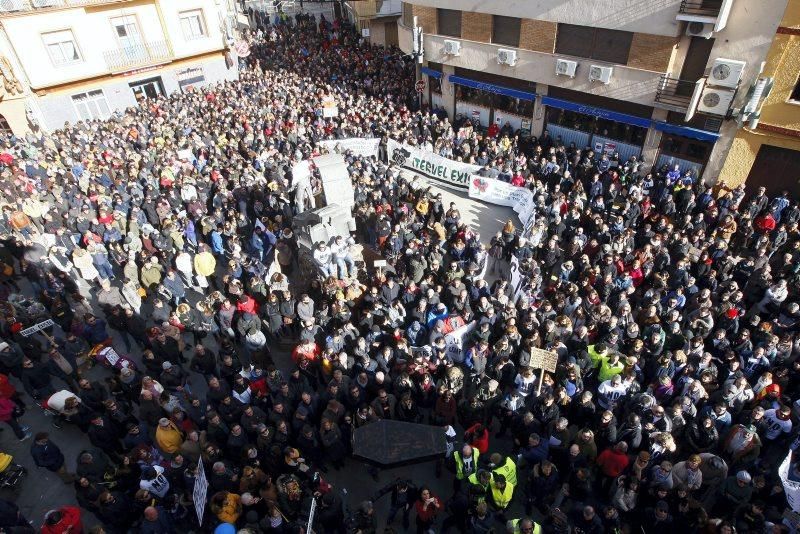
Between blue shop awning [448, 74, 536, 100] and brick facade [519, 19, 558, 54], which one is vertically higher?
brick facade [519, 19, 558, 54]

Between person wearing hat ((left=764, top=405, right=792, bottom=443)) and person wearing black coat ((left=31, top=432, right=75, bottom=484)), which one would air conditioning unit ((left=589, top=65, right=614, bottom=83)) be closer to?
person wearing hat ((left=764, top=405, right=792, bottom=443))

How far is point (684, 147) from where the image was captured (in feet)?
50.9

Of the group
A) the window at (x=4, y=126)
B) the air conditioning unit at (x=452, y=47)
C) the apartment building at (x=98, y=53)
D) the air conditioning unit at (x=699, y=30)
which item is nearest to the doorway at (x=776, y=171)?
the air conditioning unit at (x=699, y=30)

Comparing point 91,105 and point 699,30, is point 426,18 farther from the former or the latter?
point 91,105

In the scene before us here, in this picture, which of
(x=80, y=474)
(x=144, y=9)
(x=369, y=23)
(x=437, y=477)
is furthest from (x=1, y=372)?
(x=369, y=23)

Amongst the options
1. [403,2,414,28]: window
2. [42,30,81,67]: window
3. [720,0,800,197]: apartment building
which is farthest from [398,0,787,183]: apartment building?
[42,30,81,67]: window

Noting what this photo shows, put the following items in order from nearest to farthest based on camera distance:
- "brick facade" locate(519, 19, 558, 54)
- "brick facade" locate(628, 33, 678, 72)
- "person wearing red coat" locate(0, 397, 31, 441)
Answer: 1. "person wearing red coat" locate(0, 397, 31, 441)
2. "brick facade" locate(628, 33, 678, 72)
3. "brick facade" locate(519, 19, 558, 54)

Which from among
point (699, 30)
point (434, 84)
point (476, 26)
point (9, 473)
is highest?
point (699, 30)

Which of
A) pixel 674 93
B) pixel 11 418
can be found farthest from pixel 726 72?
pixel 11 418

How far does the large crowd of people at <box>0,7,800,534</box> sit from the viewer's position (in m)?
6.47

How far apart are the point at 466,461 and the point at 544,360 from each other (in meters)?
1.92

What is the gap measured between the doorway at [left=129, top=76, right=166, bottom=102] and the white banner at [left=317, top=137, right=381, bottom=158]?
14665mm

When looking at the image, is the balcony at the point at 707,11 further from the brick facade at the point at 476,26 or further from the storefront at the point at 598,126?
the brick facade at the point at 476,26

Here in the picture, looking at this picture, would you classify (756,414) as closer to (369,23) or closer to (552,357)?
(552,357)
